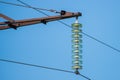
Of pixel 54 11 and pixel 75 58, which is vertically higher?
pixel 54 11

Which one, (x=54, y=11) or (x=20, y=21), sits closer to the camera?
(x=20, y=21)

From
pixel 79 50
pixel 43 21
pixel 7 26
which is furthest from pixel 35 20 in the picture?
pixel 79 50

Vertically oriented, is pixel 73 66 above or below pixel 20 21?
below

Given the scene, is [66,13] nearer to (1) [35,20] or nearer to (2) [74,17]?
(2) [74,17]

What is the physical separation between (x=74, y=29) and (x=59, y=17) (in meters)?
1.09

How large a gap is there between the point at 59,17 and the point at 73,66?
2487 millimetres

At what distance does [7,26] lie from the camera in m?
15.0

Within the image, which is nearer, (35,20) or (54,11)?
(35,20)

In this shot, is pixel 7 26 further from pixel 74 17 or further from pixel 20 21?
pixel 74 17

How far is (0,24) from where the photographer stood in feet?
48.5

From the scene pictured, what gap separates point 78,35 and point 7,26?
11.5 ft

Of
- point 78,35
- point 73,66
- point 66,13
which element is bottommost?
point 73,66

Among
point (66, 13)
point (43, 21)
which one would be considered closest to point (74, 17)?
point (66, 13)

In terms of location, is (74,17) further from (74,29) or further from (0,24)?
(0,24)
